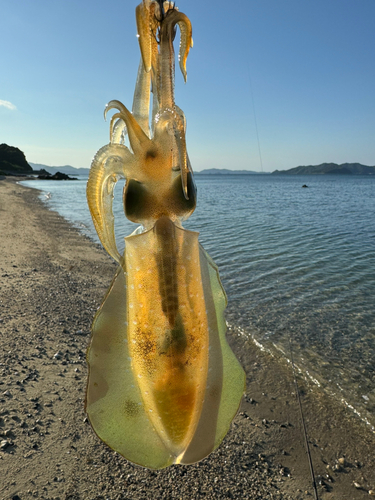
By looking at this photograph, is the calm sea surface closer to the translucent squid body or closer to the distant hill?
the translucent squid body

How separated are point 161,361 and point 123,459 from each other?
3245 mm

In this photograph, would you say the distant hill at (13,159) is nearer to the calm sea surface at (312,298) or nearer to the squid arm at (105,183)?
the calm sea surface at (312,298)

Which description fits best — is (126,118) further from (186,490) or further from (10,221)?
(10,221)

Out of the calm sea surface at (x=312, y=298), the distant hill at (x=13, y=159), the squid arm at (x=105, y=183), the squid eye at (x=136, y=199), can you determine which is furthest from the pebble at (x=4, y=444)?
the distant hill at (x=13, y=159)

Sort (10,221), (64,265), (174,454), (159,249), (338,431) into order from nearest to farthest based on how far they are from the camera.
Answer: (159,249) → (174,454) → (338,431) → (64,265) → (10,221)

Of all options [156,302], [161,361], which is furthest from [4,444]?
[156,302]

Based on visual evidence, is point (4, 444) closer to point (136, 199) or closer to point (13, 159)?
point (136, 199)

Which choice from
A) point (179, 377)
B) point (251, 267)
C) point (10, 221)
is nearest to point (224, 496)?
point (179, 377)

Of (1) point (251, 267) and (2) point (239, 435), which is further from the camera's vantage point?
(1) point (251, 267)

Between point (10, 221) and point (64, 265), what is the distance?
9.68m

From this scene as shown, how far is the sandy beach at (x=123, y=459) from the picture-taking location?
330cm

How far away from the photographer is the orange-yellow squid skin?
0.97m

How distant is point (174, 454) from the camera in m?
1.13

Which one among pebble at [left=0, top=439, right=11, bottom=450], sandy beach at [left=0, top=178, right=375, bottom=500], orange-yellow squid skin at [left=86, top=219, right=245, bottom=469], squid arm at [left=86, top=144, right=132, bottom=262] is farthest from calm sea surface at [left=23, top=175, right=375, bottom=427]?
squid arm at [left=86, top=144, right=132, bottom=262]
